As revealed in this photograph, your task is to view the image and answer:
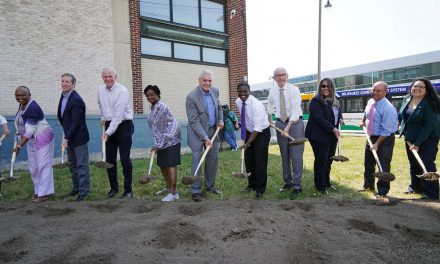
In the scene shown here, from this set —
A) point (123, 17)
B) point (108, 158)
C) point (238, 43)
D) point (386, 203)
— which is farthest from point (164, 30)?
point (386, 203)

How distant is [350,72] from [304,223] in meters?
28.7

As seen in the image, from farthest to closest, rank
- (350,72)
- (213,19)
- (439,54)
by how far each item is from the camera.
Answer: (350,72), (439,54), (213,19)

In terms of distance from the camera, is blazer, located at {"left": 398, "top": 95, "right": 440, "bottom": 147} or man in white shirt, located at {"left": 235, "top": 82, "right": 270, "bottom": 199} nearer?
blazer, located at {"left": 398, "top": 95, "right": 440, "bottom": 147}

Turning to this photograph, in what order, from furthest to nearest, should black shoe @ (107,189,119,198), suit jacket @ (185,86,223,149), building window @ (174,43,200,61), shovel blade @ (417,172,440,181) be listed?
building window @ (174,43,200,61) → black shoe @ (107,189,119,198) → suit jacket @ (185,86,223,149) → shovel blade @ (417,172,440,181)

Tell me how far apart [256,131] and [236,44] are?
27.7ft

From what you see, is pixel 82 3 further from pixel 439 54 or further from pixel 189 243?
pixel 439 54

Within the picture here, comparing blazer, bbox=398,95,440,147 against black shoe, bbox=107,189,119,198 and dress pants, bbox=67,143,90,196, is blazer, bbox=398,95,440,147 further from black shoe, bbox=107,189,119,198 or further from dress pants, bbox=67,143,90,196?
dress pants, bbox=67,143,90,196

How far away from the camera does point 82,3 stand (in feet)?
31.6

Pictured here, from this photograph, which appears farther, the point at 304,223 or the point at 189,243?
the point at 304,223

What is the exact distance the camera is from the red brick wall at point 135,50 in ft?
34.0

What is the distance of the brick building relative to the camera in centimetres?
867

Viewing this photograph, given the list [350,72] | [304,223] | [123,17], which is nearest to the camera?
[304,223]

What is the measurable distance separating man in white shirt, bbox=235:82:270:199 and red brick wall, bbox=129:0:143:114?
6.00 metres

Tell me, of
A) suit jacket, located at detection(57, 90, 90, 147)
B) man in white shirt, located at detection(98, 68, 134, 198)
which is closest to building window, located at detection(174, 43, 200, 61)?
man in white shirt, located at detection(98, 68, 134, 198)
